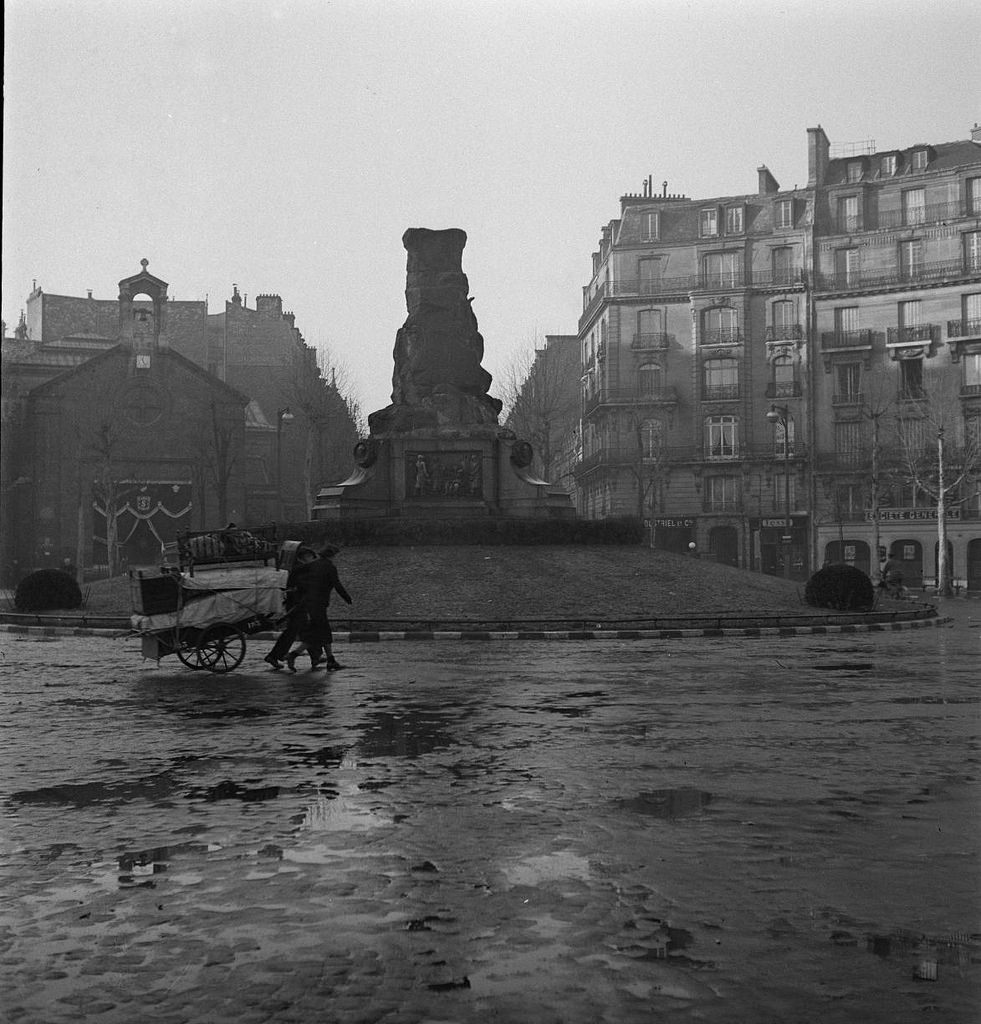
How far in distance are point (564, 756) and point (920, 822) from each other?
9.35 feet

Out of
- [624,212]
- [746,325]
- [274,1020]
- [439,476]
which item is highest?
[624,212]

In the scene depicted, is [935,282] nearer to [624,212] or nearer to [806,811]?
[624,212]

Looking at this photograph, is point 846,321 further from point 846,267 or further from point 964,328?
point 964,328

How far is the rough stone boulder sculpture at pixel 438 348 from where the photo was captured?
3538cm

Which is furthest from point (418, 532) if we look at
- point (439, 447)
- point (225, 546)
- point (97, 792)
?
point (97, 792)

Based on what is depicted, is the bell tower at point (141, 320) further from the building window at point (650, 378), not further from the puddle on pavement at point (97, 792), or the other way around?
the puddle on pavement at point (97, 792)

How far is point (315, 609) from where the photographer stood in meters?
15.7

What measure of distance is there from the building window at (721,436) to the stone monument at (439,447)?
3334 centimetres

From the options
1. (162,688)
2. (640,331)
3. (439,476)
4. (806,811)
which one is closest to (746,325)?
(640,331)

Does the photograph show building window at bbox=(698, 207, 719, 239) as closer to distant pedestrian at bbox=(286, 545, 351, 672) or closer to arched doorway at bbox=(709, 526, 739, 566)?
arched doorway at bbox=(709, 526, 739, 566)

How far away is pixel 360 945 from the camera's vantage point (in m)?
4.59

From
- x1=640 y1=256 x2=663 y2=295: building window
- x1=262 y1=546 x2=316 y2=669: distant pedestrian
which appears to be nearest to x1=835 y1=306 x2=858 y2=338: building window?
x1=640 y1=256 x2=663 y2=295: building window

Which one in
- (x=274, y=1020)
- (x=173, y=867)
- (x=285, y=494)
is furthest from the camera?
(x=285, y=494)

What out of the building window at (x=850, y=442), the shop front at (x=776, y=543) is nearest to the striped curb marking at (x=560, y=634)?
the building window at (x=850, y=442)
